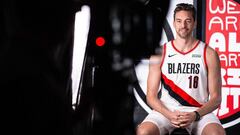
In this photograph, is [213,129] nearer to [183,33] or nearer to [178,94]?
[178,94]

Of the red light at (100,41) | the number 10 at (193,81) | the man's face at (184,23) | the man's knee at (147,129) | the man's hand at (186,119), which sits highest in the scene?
the man's face at (184,23)

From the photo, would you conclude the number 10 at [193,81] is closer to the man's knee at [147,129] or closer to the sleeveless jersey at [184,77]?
the sleeveless jersey at [184,77]

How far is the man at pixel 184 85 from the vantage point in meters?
1.74

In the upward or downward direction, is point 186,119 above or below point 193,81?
below

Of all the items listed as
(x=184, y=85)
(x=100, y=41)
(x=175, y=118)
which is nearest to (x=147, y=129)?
(x=175, y=118)

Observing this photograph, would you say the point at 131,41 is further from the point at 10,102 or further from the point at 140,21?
the point at 10,102

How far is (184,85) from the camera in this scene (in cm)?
175

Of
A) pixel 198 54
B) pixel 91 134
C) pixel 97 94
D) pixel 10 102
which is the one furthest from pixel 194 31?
pixel 10 102

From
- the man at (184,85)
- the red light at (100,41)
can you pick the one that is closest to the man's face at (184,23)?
the man at (184,85)

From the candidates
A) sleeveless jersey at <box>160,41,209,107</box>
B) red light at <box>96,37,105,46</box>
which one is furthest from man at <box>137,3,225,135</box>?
red light at <box>96,37,105,46</box>

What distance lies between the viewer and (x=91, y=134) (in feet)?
6.04

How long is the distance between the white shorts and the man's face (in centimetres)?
39

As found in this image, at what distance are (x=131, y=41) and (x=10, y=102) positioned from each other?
102 cm

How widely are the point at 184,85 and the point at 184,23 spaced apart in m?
0.29
